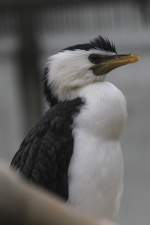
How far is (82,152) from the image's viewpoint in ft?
7.04

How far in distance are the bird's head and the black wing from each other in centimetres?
17

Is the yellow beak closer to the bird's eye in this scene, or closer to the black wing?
the bird's eye

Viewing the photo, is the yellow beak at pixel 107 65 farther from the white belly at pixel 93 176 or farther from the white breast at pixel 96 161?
the white belly at pixel 93 176

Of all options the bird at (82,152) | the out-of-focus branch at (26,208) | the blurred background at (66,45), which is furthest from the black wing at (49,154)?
the blurred background at (66,45)

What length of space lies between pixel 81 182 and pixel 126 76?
9.45ft

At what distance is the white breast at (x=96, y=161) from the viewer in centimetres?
213

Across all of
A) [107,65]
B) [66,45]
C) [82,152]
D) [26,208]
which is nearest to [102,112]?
[82,152]

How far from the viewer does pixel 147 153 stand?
509 centimetres

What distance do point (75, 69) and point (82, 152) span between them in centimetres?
36

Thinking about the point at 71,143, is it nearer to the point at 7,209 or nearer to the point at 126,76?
the point at 7,209

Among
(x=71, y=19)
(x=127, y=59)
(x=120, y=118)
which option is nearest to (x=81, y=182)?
(x=120, y=118)

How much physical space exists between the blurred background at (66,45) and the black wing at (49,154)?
2047mm

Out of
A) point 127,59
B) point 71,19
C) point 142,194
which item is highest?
point 71,19

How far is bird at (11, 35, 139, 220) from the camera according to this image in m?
2.14
